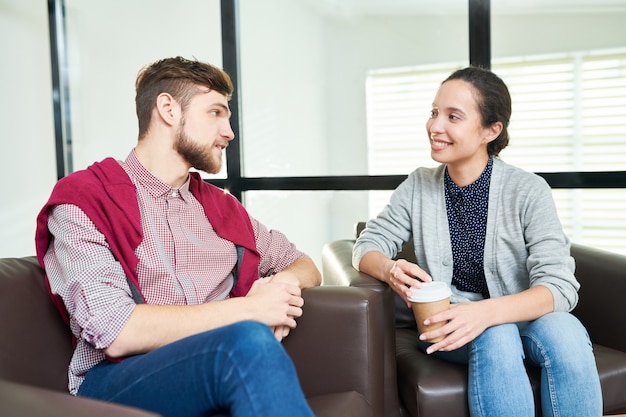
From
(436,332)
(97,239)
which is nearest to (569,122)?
(436,332)

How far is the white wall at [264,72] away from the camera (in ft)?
9.41

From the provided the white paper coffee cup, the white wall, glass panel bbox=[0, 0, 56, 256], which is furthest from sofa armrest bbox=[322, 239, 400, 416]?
glass panel bbox=[0, 0, 56, 256]

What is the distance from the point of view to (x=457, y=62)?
9.28 ft

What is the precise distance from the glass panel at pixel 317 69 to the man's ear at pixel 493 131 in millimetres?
1126

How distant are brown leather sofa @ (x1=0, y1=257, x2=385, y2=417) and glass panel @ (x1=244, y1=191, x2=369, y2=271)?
5.28ft

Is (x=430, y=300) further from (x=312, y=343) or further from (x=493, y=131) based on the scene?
(x=493, y=131)

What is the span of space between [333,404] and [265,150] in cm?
213

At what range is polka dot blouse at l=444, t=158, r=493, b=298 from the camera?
5.82ft

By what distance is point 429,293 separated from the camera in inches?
57.1

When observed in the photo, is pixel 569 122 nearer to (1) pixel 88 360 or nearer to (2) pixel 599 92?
(2) pixel 599 92

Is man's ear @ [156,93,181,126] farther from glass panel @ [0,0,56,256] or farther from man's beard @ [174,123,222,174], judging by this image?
glass panel @ [0,0,56,256]

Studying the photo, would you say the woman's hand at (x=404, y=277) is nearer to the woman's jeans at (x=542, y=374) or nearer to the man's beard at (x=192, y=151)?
the woman's jeans at (x=542, y=374)

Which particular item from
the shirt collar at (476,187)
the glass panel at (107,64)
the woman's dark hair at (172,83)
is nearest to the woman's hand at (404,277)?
the shirt collar at (476,187)

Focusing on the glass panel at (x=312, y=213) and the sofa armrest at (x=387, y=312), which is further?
the glass panel at (x=312, y=213)
